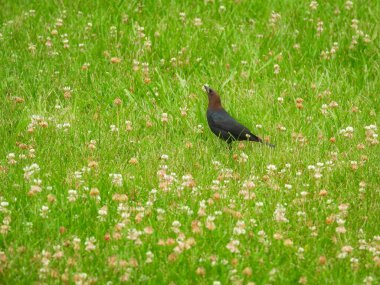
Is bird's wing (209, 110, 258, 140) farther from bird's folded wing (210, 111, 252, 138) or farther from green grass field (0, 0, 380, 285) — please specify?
green grass field (0, 0, 380, 285)

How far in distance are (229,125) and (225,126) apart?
4cm

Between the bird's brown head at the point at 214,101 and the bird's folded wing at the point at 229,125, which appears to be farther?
the bird's brown head at the point at 214,101

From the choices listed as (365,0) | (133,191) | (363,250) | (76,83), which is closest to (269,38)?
(365,0)

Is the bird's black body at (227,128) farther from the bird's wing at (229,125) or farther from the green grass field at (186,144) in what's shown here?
the green grass field at (186,144)

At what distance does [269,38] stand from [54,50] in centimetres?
247

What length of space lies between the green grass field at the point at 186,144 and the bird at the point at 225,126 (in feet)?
0.45

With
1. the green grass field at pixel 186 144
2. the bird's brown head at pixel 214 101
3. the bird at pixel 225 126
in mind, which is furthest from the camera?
the bird's brown head at pixel 214 101

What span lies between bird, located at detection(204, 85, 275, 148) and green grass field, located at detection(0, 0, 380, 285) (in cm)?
Result: 14

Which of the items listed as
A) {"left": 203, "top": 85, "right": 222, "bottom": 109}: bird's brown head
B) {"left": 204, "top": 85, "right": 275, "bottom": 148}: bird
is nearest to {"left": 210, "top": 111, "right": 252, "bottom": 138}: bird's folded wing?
{"left": 204, "top": 85, "right": 275, "bottom": 148}: bird

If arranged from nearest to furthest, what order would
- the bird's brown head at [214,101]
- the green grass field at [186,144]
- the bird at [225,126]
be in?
the green grass field at [186,144] → the bird at [225,126] → the bird's brown head at [214,101]

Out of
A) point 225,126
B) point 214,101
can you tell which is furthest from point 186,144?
point 214,101

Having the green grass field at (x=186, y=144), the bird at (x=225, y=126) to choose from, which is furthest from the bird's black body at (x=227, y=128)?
the green grass field at (x=186, y=144)

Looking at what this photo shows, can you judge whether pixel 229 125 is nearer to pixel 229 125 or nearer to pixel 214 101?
pixel 229 125

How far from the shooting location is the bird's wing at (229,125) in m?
6.35
